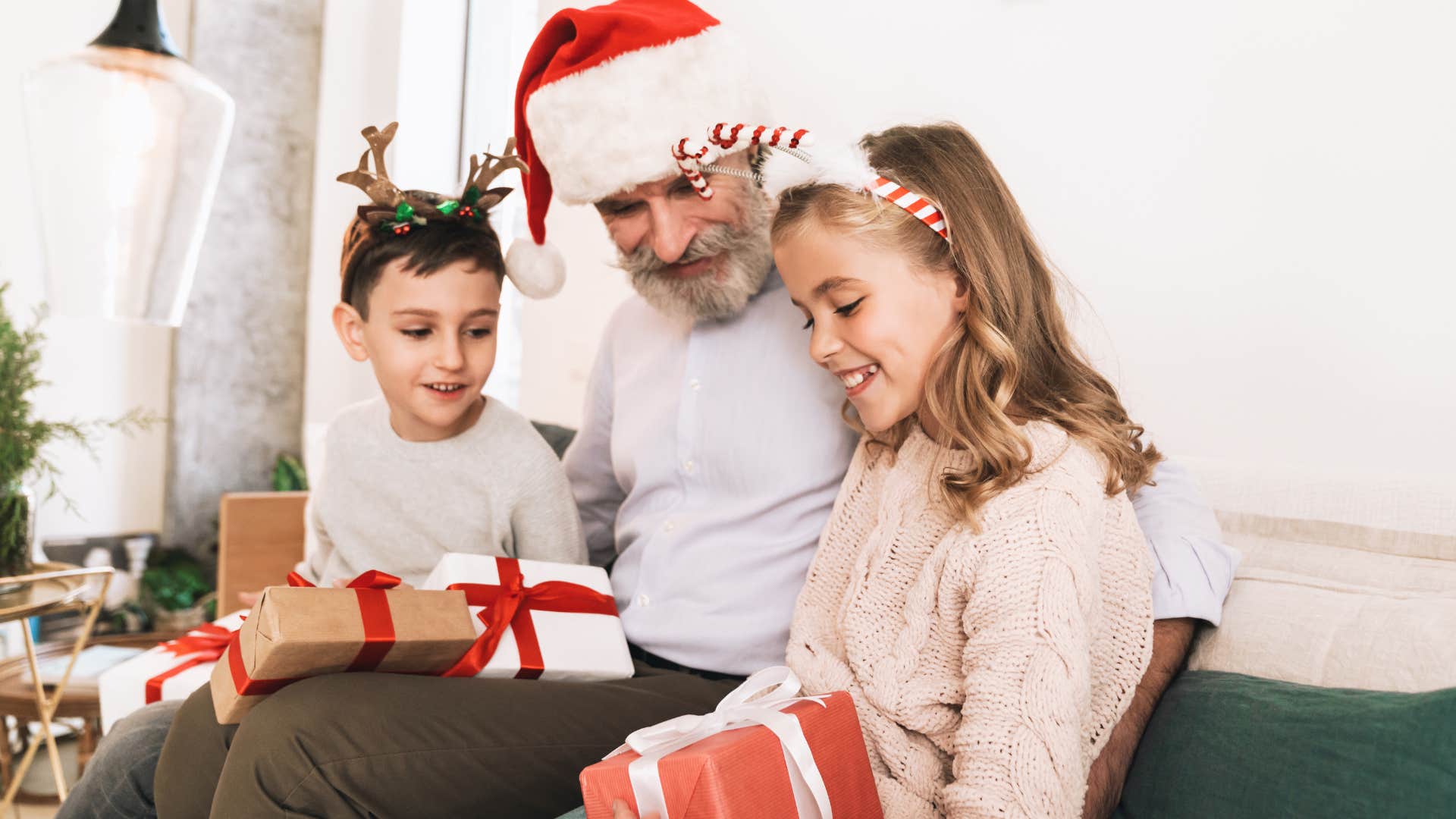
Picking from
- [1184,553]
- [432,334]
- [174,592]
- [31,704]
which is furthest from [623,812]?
[174,592]

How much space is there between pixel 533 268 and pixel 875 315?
2.38 feet

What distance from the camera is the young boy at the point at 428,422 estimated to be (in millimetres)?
1652

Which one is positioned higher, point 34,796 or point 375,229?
point 375,229

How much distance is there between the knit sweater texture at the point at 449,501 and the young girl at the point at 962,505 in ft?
1.82

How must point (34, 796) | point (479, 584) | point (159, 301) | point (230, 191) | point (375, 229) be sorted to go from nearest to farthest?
1. point (479, 584)
2. point (375, 229)
3. point (159, 301)
4. point (34, 796)
5. point (230, 191)

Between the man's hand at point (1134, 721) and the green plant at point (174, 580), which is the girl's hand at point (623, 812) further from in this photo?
the green plant at point (174, 580)

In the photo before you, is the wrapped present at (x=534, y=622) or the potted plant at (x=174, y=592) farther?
the potted plant at (x=174, y=592)

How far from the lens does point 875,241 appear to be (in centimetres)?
125

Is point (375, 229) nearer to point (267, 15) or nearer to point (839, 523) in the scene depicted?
point (839, 523)

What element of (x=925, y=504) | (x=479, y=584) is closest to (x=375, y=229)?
(x=479, y=584)

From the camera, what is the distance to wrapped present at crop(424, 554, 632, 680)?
53.1 inches

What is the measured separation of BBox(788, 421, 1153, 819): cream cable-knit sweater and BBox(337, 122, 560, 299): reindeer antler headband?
79 centimetres

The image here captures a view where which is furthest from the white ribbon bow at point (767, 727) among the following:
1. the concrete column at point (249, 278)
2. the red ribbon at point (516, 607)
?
the concrete column at point (249, 278)

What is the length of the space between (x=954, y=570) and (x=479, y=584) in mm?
674
